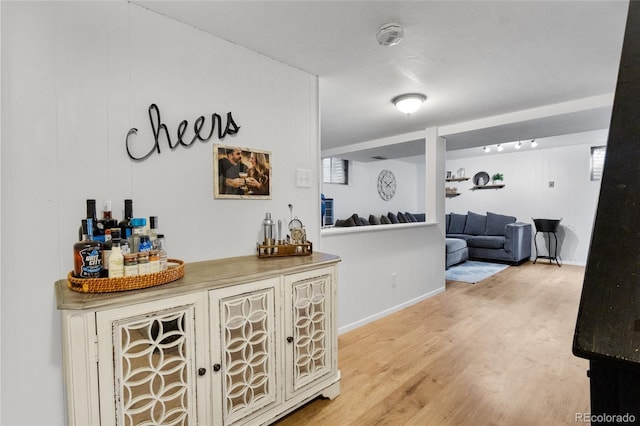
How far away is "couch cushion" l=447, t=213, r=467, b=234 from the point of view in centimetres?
704

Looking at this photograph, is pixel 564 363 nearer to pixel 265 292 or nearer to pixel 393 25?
pixel 265 292

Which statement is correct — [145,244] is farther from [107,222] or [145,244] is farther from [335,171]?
[335,171]

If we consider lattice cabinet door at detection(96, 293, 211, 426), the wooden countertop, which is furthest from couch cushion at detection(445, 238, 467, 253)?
lattice cabinet door at detection(96, 293, 211, 426)

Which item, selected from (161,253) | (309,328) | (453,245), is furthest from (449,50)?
(453,245)

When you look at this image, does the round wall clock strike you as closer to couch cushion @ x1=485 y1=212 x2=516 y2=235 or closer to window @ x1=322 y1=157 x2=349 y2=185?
window @ x1=322 y1=157 x2=349 y2=185

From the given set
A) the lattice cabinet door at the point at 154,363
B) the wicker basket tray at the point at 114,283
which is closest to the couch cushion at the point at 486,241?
the lattice cabinet door at the point at 154,363

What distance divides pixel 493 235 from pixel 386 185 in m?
2.55

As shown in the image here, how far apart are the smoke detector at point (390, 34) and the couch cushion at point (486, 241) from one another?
521 centimetres

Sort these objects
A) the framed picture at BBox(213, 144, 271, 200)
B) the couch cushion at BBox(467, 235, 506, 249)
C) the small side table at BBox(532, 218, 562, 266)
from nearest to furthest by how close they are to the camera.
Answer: the framed picture at BBox(213, 144, 271, 200) < the small side table at BBox(532, 218, 562, 266) < the couch cushion at BBox(467, 235, 506, 249)

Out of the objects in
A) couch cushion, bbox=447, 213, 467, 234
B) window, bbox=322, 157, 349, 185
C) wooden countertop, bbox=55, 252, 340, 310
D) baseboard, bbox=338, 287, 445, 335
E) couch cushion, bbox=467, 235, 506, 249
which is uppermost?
window, bbox=322, 157, 349, 185

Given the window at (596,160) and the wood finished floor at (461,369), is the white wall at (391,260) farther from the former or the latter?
the window at (596,160)

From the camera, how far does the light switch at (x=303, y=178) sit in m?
2.30

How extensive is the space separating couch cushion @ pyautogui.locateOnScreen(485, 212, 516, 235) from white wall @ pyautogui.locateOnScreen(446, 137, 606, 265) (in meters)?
0.47

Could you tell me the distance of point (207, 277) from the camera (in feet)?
4.77
